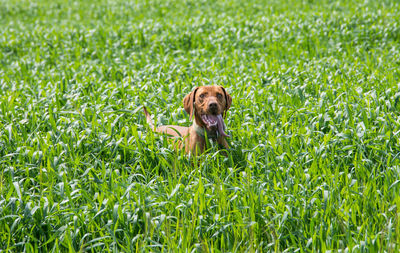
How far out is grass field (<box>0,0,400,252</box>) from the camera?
360 cm

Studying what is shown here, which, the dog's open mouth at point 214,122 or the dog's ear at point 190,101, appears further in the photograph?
the dog's ear at point 190,101

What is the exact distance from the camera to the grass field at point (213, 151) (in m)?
3.60

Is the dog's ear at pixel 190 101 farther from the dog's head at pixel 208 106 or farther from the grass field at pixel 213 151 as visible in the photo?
the grass field at pixel 213 151

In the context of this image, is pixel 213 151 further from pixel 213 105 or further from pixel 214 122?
pixel 213 105

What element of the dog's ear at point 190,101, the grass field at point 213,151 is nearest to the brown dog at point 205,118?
the dog's ear at point 190,101

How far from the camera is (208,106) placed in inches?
182

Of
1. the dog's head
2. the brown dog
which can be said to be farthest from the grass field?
the dog's head

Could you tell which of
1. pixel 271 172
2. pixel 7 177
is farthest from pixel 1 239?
pixel 271 172

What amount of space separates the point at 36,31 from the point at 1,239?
32.4ft

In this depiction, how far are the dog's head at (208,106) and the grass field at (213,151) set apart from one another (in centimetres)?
32

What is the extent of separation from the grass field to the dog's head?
0.32 m

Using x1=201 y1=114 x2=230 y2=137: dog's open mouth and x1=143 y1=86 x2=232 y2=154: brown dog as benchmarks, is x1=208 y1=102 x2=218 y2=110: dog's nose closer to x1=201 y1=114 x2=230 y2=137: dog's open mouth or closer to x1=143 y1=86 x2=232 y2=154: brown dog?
x1=143 y1=86 x2=232 y2=154: brown dog

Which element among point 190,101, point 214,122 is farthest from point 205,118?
point 190,101

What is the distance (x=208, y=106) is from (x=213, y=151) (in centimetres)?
46
